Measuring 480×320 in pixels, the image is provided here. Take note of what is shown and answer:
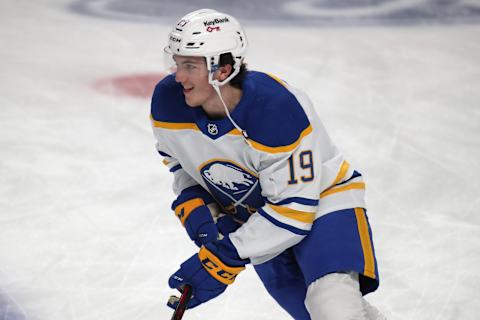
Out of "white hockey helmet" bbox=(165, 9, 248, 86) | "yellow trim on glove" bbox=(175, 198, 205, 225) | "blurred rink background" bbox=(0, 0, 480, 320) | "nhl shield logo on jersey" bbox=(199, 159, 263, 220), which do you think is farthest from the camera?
"blurred rink background" bbox=(0, 0, 480, 320)

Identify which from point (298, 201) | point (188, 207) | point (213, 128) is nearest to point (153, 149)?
point (188, 207)

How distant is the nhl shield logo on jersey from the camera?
6.56 feet

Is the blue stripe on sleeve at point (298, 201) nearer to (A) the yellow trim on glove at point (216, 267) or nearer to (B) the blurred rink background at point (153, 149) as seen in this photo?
(A) the yellow trim on glove at point (216, 267)

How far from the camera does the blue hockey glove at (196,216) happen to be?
6.89ft

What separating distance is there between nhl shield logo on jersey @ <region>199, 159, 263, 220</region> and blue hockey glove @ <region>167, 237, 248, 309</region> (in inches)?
6.5

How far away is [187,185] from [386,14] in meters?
4.11

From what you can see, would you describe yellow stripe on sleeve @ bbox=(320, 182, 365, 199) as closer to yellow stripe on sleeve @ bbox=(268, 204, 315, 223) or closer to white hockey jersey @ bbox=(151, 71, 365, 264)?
white hockey jersey @ bbox=(151, 71, 365, 264)

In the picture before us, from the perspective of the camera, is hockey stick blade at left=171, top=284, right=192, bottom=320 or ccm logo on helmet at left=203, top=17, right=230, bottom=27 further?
hockey stick blade at left=171, top=284, right=192, bottom=320

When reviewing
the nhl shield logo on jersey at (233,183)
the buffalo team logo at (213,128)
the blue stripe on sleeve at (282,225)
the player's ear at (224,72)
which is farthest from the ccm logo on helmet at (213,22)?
the blue stripe on sleeve at (282,225)

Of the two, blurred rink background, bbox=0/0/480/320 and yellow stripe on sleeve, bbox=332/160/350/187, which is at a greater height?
yellow stripe on sleeve, bbox=332/160/350/187

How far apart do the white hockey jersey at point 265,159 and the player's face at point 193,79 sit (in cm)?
8

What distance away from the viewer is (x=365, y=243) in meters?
1.98

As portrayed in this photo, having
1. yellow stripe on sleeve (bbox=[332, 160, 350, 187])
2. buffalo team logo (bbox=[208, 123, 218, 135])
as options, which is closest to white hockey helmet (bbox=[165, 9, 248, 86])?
buffalo team logo (bbox=[208, 123, 218, 135])

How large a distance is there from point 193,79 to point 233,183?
34 cm
